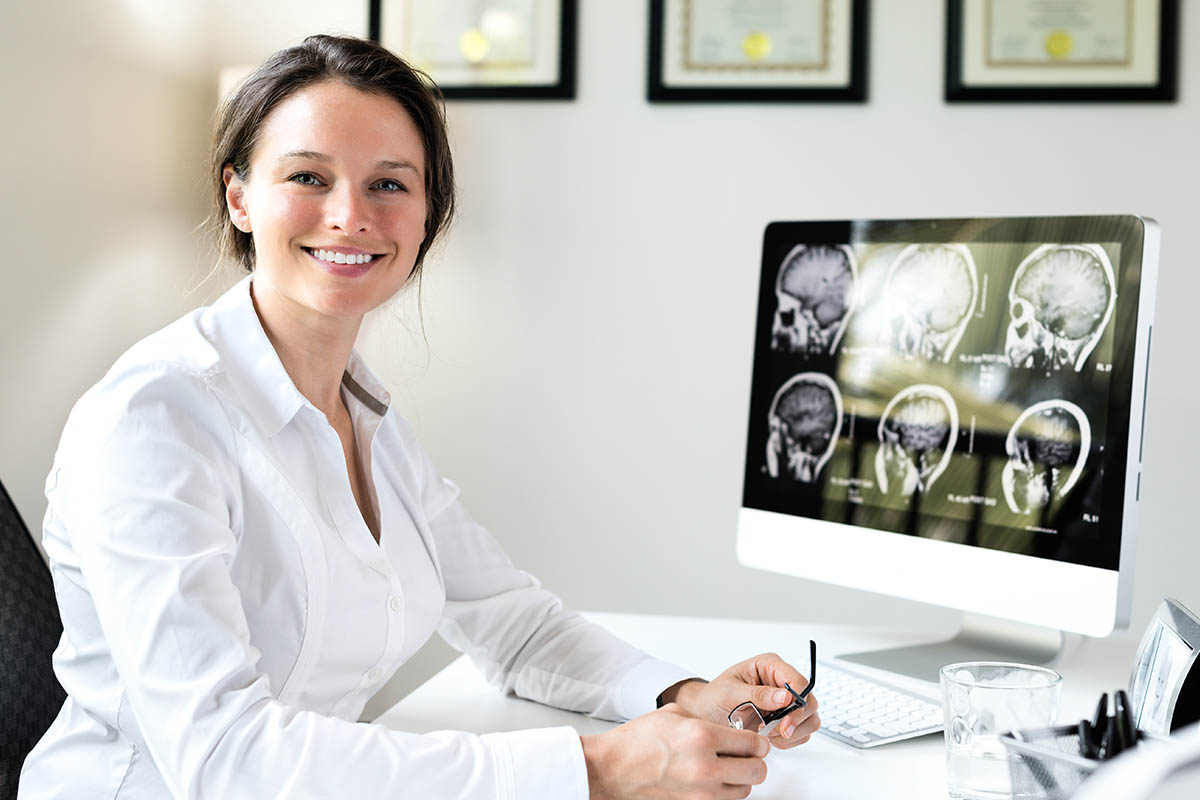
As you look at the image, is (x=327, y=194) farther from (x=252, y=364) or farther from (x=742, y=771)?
(x=742, y=771)

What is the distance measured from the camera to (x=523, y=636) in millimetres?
1311

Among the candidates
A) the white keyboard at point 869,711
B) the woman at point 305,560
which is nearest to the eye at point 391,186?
the woman at point 305,560

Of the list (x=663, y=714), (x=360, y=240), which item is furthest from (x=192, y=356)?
(x=663, y=714)

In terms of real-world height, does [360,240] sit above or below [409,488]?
above

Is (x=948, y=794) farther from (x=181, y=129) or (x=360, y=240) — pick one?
(x=181, y=129)

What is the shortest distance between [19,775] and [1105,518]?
3.74ft

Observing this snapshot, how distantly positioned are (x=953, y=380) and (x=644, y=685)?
21.3 inches

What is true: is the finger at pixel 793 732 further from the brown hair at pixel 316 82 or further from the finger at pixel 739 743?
the brown hair at pixel 316 82

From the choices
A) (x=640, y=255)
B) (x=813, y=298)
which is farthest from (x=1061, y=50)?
(x=813, y=298)

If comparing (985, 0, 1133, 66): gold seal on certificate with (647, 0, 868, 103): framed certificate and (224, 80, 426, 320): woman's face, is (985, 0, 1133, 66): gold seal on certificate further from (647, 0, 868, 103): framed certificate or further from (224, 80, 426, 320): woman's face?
(224, 80, 426, 320): woman's face

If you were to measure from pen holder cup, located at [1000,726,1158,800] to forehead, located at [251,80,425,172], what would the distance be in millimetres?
831

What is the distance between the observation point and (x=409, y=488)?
1310 mm

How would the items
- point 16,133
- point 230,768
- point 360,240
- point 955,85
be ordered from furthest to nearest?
1. point 955,85
2. point 16,133
3. point 360,240
4. point 230,768

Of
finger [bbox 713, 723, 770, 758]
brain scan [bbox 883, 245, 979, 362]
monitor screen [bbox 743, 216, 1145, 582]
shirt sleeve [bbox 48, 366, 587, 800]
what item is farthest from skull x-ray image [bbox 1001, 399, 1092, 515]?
shirt sleeve [bbox 48, 366, 587, 800]
